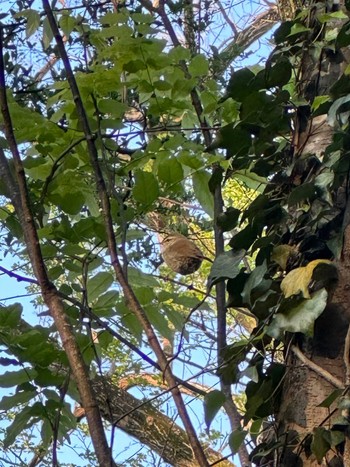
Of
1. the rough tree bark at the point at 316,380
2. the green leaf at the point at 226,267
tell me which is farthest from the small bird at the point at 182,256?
the rough tree bark at the point at 316,380

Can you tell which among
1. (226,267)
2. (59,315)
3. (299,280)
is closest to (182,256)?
(226,267)

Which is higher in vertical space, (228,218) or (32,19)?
(32,19)

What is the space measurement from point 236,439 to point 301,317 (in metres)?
0.19

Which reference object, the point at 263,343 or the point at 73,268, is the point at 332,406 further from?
the point at 73,268

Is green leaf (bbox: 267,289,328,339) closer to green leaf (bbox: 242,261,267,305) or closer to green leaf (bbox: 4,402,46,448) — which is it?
green leaf (bbox: 242,261,267,305)

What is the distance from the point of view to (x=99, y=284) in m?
1.16

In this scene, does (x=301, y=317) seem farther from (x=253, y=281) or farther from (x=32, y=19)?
(x=32, y=19)

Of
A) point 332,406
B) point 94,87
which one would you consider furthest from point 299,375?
point 94,87

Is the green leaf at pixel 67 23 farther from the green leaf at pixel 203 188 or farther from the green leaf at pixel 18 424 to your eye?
the green leaf at pixel 18 424

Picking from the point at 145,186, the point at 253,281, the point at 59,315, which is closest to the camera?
the point at 59,315

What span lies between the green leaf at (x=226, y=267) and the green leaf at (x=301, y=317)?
118mm

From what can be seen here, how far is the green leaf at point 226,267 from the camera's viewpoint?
990mm

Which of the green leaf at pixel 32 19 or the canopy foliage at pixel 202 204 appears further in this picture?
the green leaf at pixel 32 19

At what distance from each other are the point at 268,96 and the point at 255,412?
409 millimetres
